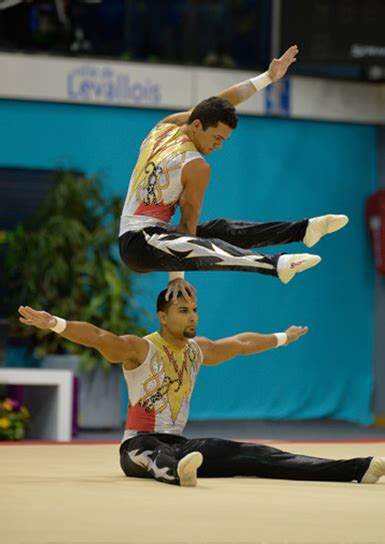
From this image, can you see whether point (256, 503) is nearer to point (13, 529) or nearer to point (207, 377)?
point (13, 529)

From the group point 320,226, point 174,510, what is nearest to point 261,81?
point 320,226

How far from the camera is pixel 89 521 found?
140 inches

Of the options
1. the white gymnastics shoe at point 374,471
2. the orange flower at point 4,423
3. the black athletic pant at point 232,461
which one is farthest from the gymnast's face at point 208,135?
the orange flower at point 4,423

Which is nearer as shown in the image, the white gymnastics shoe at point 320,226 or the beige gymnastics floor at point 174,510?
the beige gymnastics floor at point 174,510

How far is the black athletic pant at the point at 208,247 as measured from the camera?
4.66m

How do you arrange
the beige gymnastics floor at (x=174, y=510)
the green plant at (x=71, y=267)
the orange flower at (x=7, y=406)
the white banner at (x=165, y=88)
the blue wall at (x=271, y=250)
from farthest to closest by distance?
the blue wall at (x=271, y=250) → the white banner at (x=165, y=88) → the green plant at (x=71, y=267) → the orange flower at (x=7, y=406) → the beige gymnastics floor at (x=174, y=510)

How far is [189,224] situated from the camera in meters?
4.86

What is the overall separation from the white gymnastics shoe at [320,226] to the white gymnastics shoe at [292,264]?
0.20 meters

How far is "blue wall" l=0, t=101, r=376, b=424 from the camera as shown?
9.92 meters

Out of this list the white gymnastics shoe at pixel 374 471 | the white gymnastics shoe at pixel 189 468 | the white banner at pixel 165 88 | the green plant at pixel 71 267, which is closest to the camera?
the white gymnastics shoe at pixel 189 468

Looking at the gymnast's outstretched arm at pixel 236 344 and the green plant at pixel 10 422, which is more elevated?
the gymnast's outstretched arm at pixel 236 344

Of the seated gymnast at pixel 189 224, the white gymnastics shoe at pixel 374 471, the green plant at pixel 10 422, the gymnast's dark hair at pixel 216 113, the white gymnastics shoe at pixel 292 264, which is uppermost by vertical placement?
the gymnast's dark hair at pixel 216 113

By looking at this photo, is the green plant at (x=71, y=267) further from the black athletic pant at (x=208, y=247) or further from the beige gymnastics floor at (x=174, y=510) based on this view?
the black athletic pant at (x=208, y=247)

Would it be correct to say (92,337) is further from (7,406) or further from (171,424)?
(7,406)
